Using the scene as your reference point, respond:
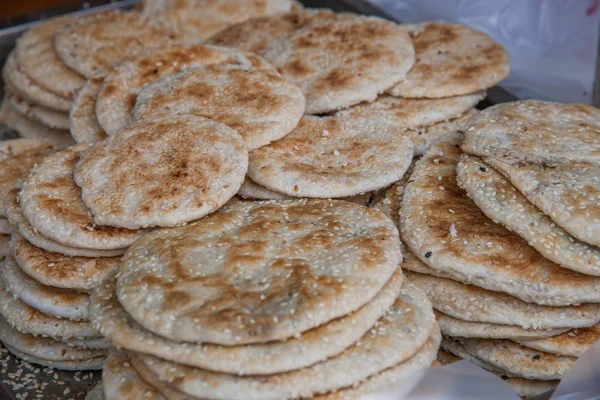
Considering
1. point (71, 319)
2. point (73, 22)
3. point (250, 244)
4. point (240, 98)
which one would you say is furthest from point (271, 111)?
point (73, 22)

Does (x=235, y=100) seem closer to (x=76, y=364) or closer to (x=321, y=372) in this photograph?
(x=76, y=364)

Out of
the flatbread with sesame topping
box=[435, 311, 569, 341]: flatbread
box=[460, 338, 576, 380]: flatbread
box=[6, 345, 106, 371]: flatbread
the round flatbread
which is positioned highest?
the round flatbread

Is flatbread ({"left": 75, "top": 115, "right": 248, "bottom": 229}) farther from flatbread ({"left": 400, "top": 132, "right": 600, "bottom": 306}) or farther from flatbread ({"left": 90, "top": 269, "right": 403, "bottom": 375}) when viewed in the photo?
flatbread ({"left": 400, "top": 132, "right": 600, "bottom": 306})

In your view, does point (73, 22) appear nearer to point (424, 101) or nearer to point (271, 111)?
point (271, 111)

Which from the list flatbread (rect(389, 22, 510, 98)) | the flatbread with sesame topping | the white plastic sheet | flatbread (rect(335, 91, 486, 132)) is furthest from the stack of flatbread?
the white plastic sheet

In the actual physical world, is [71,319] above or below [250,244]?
below

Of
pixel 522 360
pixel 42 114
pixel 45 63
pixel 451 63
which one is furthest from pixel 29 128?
pixel 522 360
